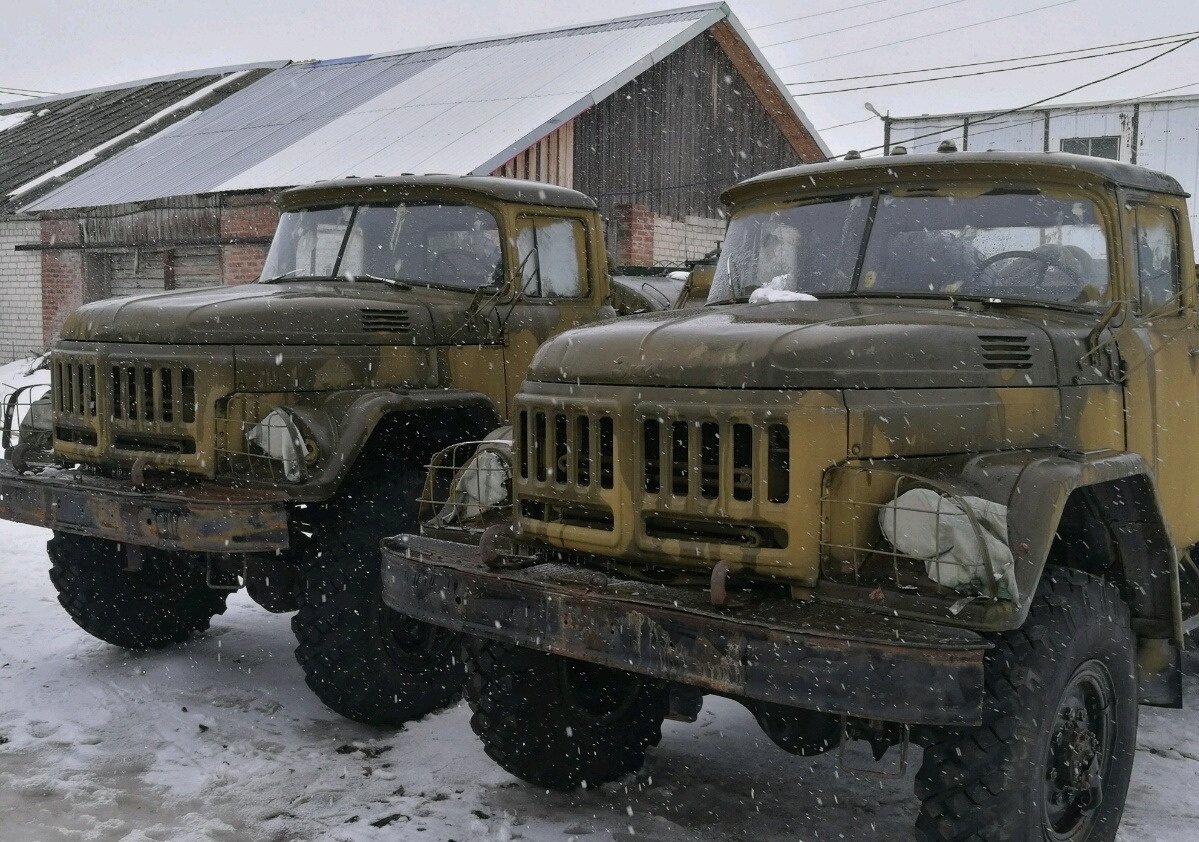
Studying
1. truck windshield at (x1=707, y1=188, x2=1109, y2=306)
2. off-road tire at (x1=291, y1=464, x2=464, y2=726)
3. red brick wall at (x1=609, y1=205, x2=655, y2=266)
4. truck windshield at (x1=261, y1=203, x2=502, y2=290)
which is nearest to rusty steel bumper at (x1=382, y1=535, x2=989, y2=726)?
off-road tire at (x1=291, y1=464, x2=464, y2=726)

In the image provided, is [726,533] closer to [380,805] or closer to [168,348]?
[380,805]

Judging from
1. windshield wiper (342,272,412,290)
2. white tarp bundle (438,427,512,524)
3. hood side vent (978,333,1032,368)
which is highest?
windshield wiper (342,272,412,290)

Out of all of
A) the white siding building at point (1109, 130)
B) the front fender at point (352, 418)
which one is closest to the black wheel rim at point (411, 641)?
the front fender at point (352, 418)

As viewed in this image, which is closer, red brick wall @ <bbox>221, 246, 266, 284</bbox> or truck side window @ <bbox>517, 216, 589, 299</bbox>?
truck side window @ <bbox>517, 216, 589, 299</bbox>

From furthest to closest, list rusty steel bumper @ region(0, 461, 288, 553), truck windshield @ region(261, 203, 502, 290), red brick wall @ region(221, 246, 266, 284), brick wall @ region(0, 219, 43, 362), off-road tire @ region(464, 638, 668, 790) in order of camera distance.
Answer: brick wall @ region(0, 219, 43, 362) → red brick wall @ region(221, 246, 266, 284) → truck windshield @ region(261, 203, 502, 290) → rusty steel bumper @ region(0, 461, 288, 553) → off-road tire @ region(464, 638, 668, 790)

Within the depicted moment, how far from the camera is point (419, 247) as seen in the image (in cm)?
654

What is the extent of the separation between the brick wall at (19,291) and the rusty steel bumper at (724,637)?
1785 cm

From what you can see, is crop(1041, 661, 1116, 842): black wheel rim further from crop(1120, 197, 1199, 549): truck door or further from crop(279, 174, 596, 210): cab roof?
crop(279, 174, 596, 210): cab roof

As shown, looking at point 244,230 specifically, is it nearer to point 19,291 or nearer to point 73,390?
point 19,291

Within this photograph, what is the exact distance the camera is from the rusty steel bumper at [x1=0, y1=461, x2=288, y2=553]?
507 cm

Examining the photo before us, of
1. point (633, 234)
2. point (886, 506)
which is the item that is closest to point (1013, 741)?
point (886, 506)

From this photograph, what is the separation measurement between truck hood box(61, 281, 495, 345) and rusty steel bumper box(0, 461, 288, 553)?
648 mm

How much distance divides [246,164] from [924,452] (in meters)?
14.0

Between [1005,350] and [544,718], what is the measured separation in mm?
1951
